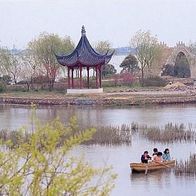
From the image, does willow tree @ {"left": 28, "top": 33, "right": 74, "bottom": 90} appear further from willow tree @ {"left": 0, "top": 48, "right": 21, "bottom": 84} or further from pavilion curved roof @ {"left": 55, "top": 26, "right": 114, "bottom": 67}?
pavilion curved roof @ {"left": 55, "top": 26, "right": 114, "bottom": 67}

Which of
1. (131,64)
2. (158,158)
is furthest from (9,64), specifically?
(158,158)

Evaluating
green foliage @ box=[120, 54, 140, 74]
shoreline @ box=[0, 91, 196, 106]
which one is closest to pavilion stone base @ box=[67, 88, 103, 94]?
shoreline @ box=[0, 91, 196, 106]

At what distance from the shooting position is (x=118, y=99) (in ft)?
159

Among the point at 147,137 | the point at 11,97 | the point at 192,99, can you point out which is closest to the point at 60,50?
the point at 11,97

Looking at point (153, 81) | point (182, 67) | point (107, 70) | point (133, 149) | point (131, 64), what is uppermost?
point (131, 64)

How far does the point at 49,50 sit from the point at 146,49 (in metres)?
10.3

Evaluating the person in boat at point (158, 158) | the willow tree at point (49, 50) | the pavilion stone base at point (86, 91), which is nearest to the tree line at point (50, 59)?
the willow tree at point (49, 50)

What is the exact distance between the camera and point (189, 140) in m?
25.8

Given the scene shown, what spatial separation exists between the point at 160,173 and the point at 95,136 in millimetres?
6044

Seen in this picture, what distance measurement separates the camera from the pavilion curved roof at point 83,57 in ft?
164

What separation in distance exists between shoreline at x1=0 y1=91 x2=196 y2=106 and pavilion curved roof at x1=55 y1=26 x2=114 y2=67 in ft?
8.19

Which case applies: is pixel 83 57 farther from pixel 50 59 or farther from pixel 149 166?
pixel 149 166

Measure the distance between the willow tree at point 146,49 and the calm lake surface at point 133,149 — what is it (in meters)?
21.4

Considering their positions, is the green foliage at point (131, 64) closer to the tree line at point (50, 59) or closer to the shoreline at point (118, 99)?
the tree line at point (50, 59)
